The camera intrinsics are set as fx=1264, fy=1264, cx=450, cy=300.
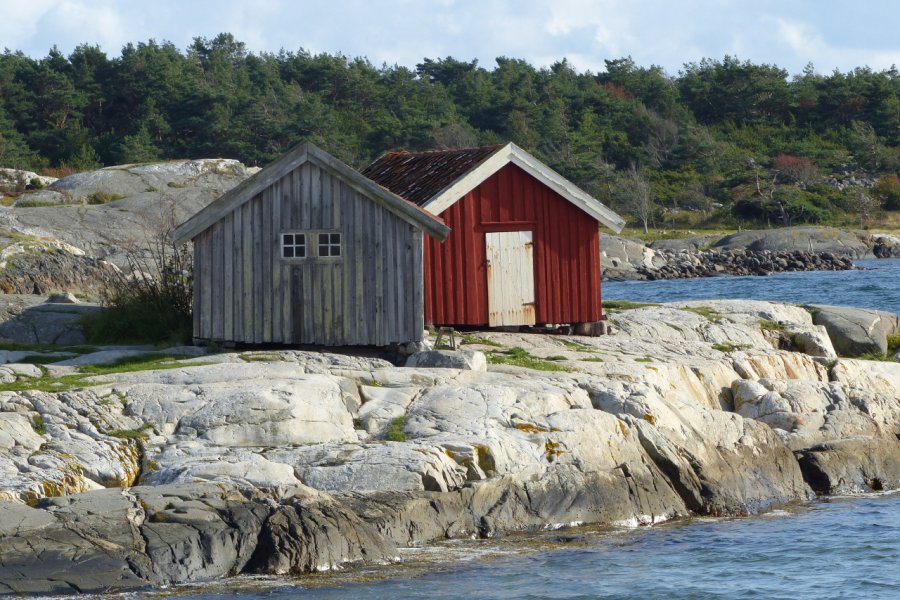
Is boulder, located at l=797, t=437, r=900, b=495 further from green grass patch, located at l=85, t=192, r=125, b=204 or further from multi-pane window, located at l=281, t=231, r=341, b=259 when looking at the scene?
green grass patch, located at l=85, t=192, r=125, b=204

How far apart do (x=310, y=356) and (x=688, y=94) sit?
269ft

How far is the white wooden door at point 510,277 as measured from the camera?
22625 millimetres

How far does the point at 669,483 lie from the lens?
16.2 metres

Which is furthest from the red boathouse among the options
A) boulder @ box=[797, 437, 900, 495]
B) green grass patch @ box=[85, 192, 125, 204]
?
green grass patch @ box=[85, 192, 125, 204]

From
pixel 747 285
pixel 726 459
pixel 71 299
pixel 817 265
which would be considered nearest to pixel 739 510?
pixel 726 459

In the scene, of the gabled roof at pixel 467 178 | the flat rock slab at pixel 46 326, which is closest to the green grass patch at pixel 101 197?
the flat rock slab at pixel 46 326

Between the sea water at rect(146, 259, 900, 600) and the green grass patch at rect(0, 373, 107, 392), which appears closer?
the sea water at rect(146, 259, 900, 600)

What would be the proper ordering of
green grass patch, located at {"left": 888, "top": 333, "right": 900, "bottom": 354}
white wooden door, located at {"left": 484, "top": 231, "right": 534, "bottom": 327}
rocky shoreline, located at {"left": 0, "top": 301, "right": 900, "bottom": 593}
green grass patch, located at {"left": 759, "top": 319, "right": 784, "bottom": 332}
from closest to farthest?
1. rocky shoreline, located at {"left": 0, "top": 301, "right": 900, "bottom": 593}
2. white wooden door, located at {"left": 484, "top": 231, "right": 534, "bottom": 327}
3. green grass patch, located at {"left": 759, "top": 319, "right": 784, "bottom": 332}
4. green grass patch, located at {"left": 888, "top": 333, "right": 900, "bottom": 354}

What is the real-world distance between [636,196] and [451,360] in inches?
2354

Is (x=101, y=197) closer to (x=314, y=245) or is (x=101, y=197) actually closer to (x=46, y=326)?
(x=46, y=326)

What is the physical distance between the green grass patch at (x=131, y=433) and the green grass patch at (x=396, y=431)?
2903 millimetres

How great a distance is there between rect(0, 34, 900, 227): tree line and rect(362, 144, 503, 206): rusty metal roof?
125 ft

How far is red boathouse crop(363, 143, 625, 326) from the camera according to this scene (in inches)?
883

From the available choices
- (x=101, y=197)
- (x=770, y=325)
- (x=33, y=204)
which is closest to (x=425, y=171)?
(x=770, y=325)
